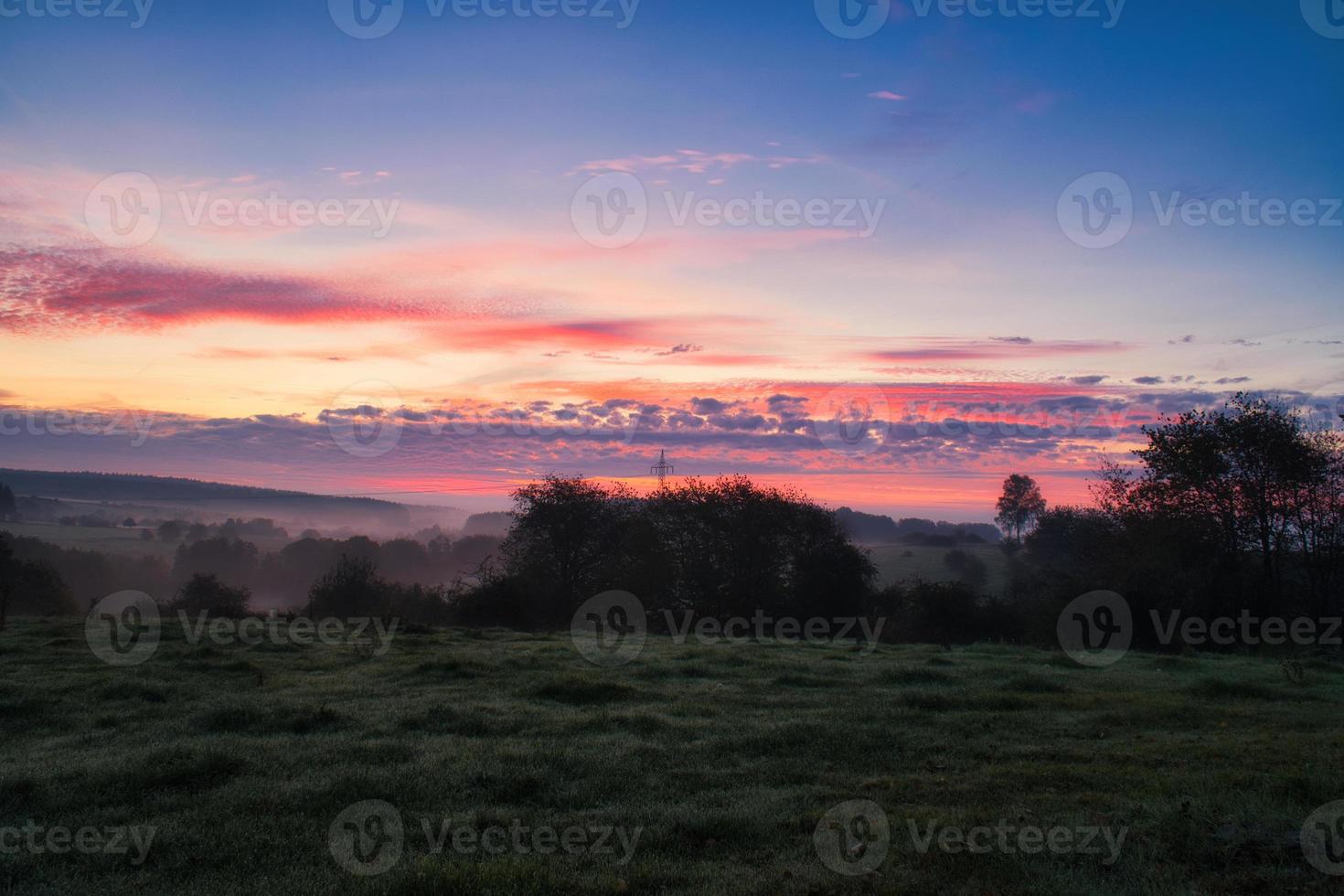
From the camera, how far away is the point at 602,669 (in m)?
21.1

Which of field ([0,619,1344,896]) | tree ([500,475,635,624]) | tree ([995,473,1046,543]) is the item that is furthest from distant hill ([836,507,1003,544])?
field ([0,619,1344,896])

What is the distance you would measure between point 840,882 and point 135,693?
15.0 meters

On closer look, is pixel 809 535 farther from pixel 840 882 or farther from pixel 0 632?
pixel 840 882

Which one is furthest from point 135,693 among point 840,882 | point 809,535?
point 809,535

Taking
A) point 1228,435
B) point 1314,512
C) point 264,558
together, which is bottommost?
point 264,558

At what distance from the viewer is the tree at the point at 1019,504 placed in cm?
10338
